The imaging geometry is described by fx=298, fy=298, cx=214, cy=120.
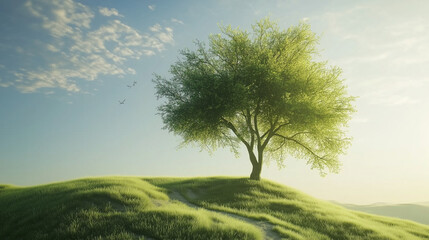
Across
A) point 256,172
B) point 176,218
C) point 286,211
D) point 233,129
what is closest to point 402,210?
point 256,172

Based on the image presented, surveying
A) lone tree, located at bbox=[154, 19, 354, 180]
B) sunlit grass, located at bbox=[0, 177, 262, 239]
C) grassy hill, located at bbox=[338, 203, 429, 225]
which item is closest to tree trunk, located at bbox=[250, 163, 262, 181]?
lone tree, located at bbox=[154, 19, 354, 180]

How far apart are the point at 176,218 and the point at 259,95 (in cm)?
1703

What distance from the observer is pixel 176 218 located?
12953 millimetres

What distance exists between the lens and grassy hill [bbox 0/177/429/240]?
11922mm

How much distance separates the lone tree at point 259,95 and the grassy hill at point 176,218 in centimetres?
637

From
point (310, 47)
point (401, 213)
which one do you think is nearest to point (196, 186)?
point (310, 47)

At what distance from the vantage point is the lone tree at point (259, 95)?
26266 mm

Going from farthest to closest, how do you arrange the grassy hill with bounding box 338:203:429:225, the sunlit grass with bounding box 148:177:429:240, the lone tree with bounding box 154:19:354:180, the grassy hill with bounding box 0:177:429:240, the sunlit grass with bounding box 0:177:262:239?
the grassy hill with bounding box 338:203:429:225, the lone tree with bounding box 154:19:354:180, the sunlit grass with bounding box 148:177:429:240, the grassy hill with bounding box 0:177:429:240, the sunlit grass with bounding box 0:177:262:239

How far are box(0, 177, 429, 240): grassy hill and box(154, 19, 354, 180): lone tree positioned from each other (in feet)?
20.9

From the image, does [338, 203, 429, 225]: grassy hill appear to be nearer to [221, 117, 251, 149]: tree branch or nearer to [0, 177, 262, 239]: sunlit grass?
[221, 117, 251, 149]: tree branch

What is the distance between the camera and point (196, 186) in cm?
2684

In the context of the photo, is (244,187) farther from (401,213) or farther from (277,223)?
(401,213)

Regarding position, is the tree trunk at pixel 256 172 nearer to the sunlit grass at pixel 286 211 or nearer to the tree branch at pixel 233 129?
the sunlit grass at pixel 286 211

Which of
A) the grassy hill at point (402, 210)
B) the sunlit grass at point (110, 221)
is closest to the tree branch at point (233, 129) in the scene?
the sunlit grass at point (110, 221)
